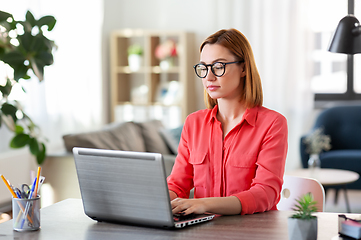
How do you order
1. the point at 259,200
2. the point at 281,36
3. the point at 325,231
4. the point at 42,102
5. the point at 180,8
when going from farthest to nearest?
the point at 180,8 → the point at 281,36 → the point at 42,102 → the point at 259,200 → the point at 325,231

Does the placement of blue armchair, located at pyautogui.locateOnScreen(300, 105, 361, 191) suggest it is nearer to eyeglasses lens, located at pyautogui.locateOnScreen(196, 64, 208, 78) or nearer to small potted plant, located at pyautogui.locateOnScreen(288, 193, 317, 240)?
eyeglasses lens, located at pyautogui.locateOnScreen(196, 64, 208, 78)

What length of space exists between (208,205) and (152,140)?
9.06 ft

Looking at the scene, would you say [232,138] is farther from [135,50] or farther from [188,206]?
[135,50]

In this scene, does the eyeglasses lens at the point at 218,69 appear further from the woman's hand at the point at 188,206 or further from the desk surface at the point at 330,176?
the desk surface at the point at 330,176

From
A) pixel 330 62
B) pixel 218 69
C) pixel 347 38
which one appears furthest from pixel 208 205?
pixel 330 62

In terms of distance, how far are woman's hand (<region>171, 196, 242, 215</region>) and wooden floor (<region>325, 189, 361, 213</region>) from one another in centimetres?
299

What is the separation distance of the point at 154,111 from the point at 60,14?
1.53 meters

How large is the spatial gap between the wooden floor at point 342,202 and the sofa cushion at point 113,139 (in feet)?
5.75

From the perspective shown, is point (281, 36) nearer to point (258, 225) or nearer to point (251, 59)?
point (251, 59)

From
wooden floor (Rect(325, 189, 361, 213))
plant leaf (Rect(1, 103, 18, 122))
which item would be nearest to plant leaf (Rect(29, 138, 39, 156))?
plant leaf (Rect(1, 103, 18, 122))

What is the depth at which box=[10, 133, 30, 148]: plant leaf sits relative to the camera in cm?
144

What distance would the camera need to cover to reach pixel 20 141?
1.45 m

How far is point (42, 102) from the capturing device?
4.36 m

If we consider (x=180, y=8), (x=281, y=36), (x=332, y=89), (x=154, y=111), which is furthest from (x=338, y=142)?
(x=180, y=8)
